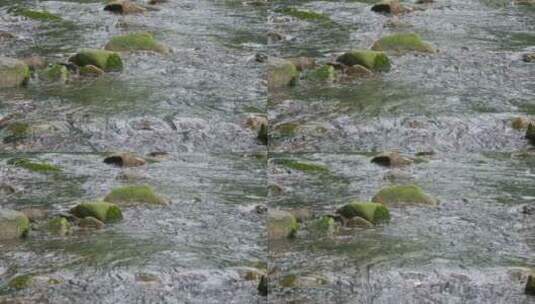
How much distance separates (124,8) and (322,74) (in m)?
3.90

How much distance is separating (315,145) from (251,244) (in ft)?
7.38

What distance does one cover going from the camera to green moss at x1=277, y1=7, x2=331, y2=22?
57.1 ft

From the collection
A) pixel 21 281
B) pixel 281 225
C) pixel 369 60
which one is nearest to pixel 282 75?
pixel 369 60

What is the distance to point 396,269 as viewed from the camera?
36.2 ft

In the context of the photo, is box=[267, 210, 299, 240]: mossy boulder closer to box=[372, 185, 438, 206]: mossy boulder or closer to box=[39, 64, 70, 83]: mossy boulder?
box=[372, 185, 438, 206]: mossy boulder

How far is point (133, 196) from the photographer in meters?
12.3

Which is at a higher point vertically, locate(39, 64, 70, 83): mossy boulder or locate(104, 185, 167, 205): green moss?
locate(39, 64, 70, 83): mossy boulder

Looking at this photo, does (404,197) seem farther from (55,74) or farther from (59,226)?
(55,74)

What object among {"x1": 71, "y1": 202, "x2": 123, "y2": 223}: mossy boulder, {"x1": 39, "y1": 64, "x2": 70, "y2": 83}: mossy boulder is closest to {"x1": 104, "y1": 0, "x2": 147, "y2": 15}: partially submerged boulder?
{"x1": 39, "y1": 64, "x2": 70, "y2": 83}: mossy boulder

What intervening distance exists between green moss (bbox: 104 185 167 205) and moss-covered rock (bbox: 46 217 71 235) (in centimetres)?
65

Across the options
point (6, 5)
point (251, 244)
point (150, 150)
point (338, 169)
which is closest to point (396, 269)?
point (251, 244)

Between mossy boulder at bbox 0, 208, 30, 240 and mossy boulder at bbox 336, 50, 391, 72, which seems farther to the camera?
mossy boulder at bbox 336, 50, 391, 72

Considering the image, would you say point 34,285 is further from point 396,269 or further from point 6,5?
point 6,5

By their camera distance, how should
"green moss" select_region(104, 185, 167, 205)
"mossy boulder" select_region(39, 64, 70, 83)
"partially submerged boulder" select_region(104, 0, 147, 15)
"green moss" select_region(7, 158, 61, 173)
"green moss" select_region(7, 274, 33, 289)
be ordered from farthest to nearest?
"partially submerged boulder" select_region(104, 0, 147, 15)
"mossy boulder" select_region(39, 64, 70, 83)
"green moss" select_region(7, 158, 61, 173)
"green moss" select_region(104, 185, 167, 205)
"green moss" select_region(7, 274, 33, 289)
